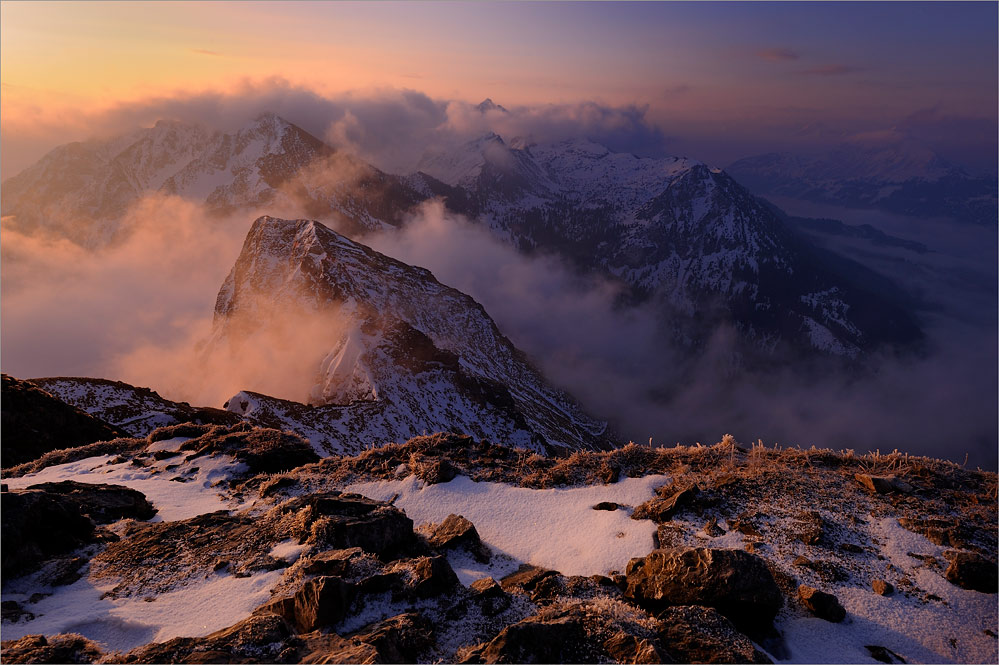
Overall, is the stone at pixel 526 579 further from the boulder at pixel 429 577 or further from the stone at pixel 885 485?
the stone at pixel 885 485

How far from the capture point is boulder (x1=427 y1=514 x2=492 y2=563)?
35.0ft

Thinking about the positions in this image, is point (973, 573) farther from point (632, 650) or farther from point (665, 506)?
point (632, 650)

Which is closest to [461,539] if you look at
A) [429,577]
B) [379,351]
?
[429,577]

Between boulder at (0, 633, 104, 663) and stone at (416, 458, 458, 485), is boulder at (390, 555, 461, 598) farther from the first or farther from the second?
stone at (416, 458, 458, 485)

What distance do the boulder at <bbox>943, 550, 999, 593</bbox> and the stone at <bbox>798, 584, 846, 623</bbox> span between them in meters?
2.43

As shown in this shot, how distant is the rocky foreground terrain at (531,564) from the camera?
7.12 m

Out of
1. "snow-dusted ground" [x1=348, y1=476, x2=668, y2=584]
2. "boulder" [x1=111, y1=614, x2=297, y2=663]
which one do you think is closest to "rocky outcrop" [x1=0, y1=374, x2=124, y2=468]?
"snow-dusted ground" [x1=348, y1=476, x2=668, y2=584]

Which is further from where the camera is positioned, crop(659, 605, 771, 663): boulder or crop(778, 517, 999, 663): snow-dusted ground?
crop(778, 517, 999, 663): snow-dusted ground

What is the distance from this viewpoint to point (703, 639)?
673 centimetres

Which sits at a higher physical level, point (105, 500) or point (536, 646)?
point (536, 646)

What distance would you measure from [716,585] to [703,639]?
112 centimetres

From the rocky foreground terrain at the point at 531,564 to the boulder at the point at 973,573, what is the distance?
0.04 metres

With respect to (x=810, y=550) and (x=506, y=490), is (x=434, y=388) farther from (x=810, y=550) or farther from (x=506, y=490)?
(x=810, y=550)

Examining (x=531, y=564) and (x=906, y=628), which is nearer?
(x=906, y=628)
